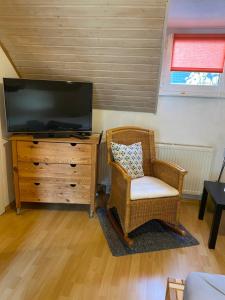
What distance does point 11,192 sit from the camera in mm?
2605

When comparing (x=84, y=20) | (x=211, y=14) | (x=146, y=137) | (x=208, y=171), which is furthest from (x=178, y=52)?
(x=208, y=171)

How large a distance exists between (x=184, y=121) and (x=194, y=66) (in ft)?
1.99

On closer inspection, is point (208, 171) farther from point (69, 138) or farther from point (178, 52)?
point (69, 138)

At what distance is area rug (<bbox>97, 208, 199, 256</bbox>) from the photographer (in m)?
2.03

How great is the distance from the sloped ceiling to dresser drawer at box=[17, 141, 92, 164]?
29.2 inches

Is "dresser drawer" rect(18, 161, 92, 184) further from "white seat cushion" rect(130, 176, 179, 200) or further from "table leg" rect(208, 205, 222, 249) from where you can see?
"table leg" rect(208, 205, 222, 249)

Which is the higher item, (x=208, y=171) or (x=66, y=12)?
(x=66, y=12)

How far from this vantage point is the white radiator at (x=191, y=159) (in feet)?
8.80

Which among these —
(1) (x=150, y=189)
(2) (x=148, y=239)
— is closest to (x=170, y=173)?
(1) (x=150, y=189)

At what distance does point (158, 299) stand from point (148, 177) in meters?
1.12

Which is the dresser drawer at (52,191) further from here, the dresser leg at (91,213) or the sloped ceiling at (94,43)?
the sloped ceiling at (94,43)

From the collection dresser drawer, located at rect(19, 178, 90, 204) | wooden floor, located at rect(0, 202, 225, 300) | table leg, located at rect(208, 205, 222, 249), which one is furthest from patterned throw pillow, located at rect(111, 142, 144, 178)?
table leg, located at rect(208, 205, 222, 249)

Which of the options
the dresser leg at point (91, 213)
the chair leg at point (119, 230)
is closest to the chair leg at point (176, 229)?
the chair leg at point (119, 230)

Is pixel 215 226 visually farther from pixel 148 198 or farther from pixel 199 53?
pixel 199 53
